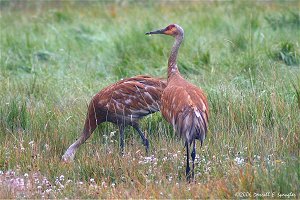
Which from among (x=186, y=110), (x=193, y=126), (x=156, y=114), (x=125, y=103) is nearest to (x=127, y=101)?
(x=125, y=103)

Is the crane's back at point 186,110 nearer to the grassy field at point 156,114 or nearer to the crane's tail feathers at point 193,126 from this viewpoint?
the crane's tail feathers at point 193,126

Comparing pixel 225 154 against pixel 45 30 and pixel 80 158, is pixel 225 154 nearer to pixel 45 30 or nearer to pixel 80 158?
pixel 80 158

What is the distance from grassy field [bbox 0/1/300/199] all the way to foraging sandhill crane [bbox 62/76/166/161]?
A: 0.59ft

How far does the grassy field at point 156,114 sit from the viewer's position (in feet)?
20.0

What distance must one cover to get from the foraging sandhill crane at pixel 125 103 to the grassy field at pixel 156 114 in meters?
0.18

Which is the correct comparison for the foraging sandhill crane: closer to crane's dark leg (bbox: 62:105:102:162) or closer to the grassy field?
crane's dark leg (bbox: 62:105:102:162)

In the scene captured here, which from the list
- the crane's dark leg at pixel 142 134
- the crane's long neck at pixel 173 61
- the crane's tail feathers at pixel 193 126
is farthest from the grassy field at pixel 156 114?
the crane's long neck at pixel 173 61

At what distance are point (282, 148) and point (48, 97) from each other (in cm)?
322

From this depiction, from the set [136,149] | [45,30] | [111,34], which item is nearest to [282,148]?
[136,149]

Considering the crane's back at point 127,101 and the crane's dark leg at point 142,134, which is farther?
the crane's back at point 127,101

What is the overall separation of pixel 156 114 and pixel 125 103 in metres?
0.45

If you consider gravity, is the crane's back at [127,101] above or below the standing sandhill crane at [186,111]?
below

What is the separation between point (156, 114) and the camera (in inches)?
320

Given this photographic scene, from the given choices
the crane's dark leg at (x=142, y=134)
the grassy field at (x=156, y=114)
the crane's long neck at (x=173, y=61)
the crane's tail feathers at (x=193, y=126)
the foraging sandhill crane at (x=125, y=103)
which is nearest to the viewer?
the grassy field at (x=156, y=114)
